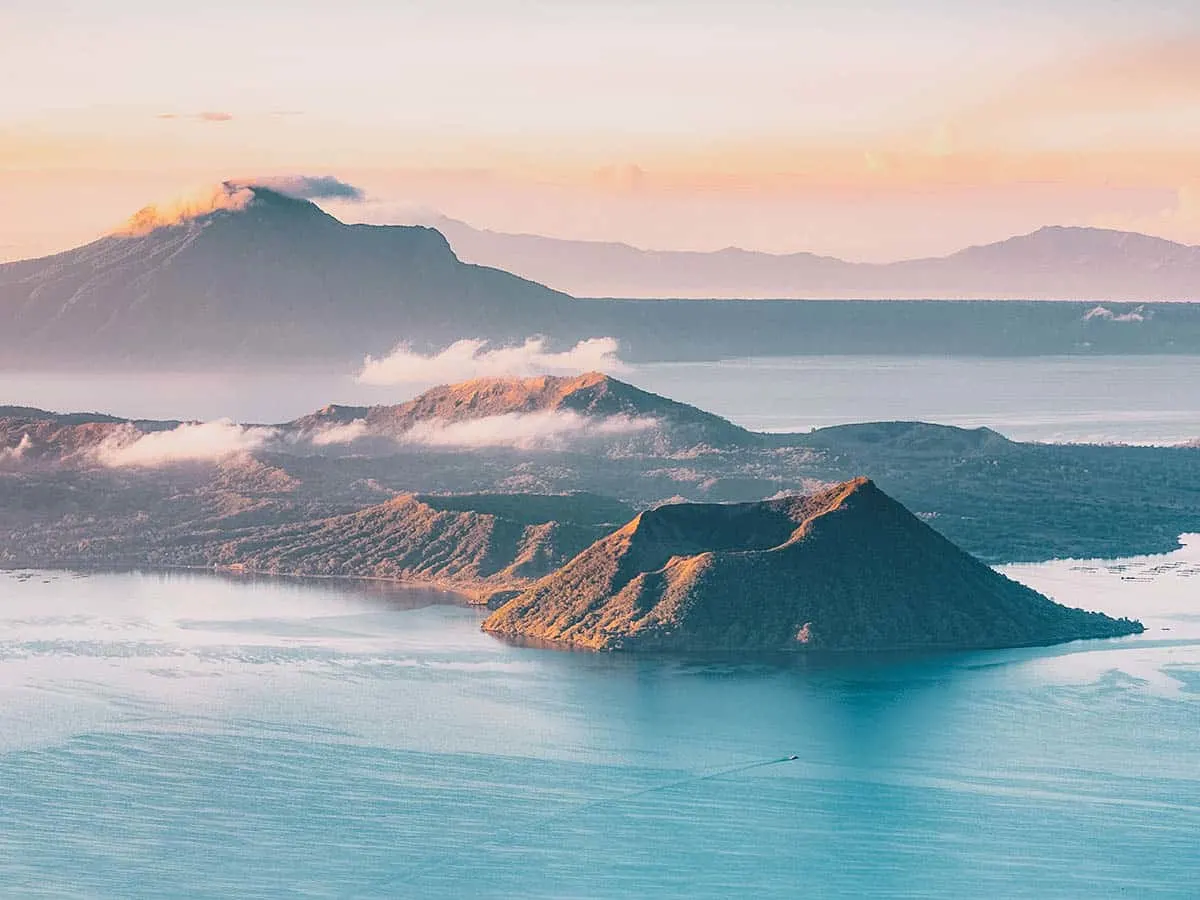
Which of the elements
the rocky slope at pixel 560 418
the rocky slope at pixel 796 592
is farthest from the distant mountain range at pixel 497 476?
the rocky slope at pixel 796 592

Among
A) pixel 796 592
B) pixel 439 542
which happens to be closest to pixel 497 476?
pixel 439 542

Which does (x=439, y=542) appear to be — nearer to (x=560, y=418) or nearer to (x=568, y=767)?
(x=568, y=767)

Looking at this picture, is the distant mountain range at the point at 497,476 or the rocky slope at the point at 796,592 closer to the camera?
the rocky slope at the point at 796,592

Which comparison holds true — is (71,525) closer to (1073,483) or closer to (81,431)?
(81,431)

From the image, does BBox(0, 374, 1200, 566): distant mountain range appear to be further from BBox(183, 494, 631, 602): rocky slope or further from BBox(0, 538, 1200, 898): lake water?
BBox(0, 538, 1200, 898): lake water

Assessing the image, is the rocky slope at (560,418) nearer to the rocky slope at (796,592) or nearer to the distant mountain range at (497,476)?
the distant mountain range at (497,476)

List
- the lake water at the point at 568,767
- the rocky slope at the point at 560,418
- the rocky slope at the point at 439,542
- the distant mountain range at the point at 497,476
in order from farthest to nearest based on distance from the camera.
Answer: the rocky slope at the point at 560,418, the distant mountain range at the point at 497,476, the rocky slope at the point at 439,542, the lake water at the point at 568,767

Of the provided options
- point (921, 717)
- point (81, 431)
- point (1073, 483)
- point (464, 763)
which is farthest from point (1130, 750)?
point (81, 431)
